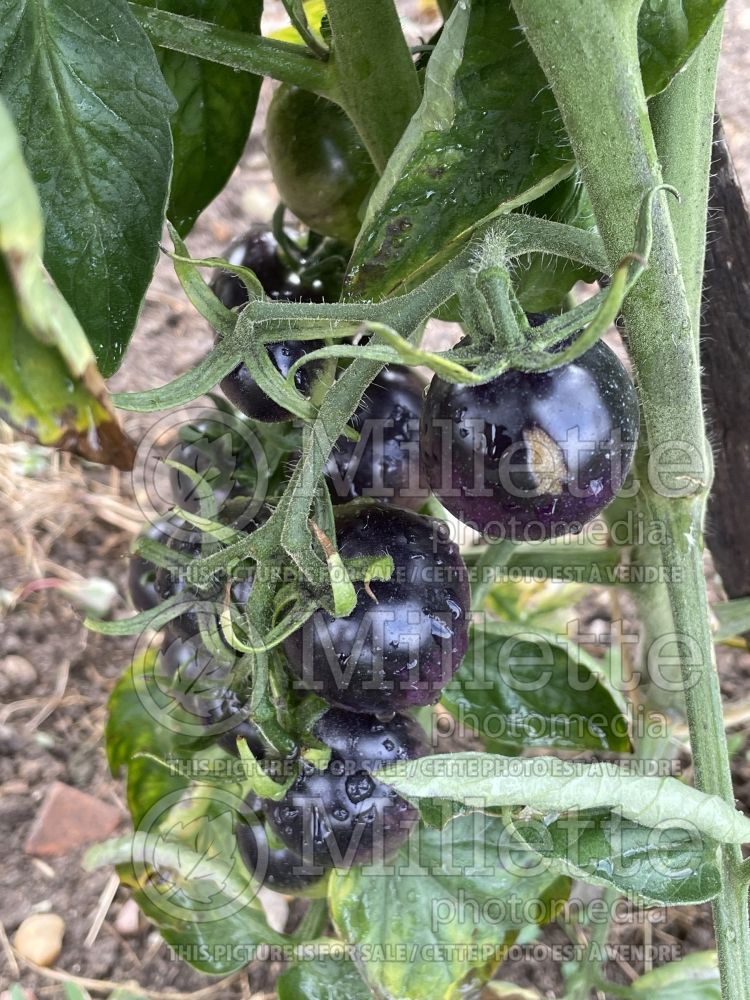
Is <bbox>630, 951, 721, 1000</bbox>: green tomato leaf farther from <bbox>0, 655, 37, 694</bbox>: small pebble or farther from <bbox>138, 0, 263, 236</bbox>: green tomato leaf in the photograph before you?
<bbox>0, 655, 37, 694</bbox>: small pebble

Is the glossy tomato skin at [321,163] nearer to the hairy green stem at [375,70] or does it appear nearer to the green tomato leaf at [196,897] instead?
the hairy green stem at [375,70]

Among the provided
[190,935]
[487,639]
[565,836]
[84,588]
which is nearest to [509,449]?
[565,836]

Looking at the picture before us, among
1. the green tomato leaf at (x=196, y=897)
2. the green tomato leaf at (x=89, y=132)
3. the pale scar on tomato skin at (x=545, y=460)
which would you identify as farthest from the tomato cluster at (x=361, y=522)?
the green tomato leaf at (x=196, y=897)

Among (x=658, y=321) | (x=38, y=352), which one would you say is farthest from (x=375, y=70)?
(x=38, y=352)

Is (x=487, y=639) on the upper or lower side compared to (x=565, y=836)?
upper

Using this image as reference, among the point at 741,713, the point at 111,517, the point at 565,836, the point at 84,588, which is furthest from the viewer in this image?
the point at 111,517

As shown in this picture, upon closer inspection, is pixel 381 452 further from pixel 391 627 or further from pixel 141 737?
pixel 141 737

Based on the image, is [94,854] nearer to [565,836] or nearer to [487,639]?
[487,639]

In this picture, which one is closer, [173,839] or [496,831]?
[496,831]
